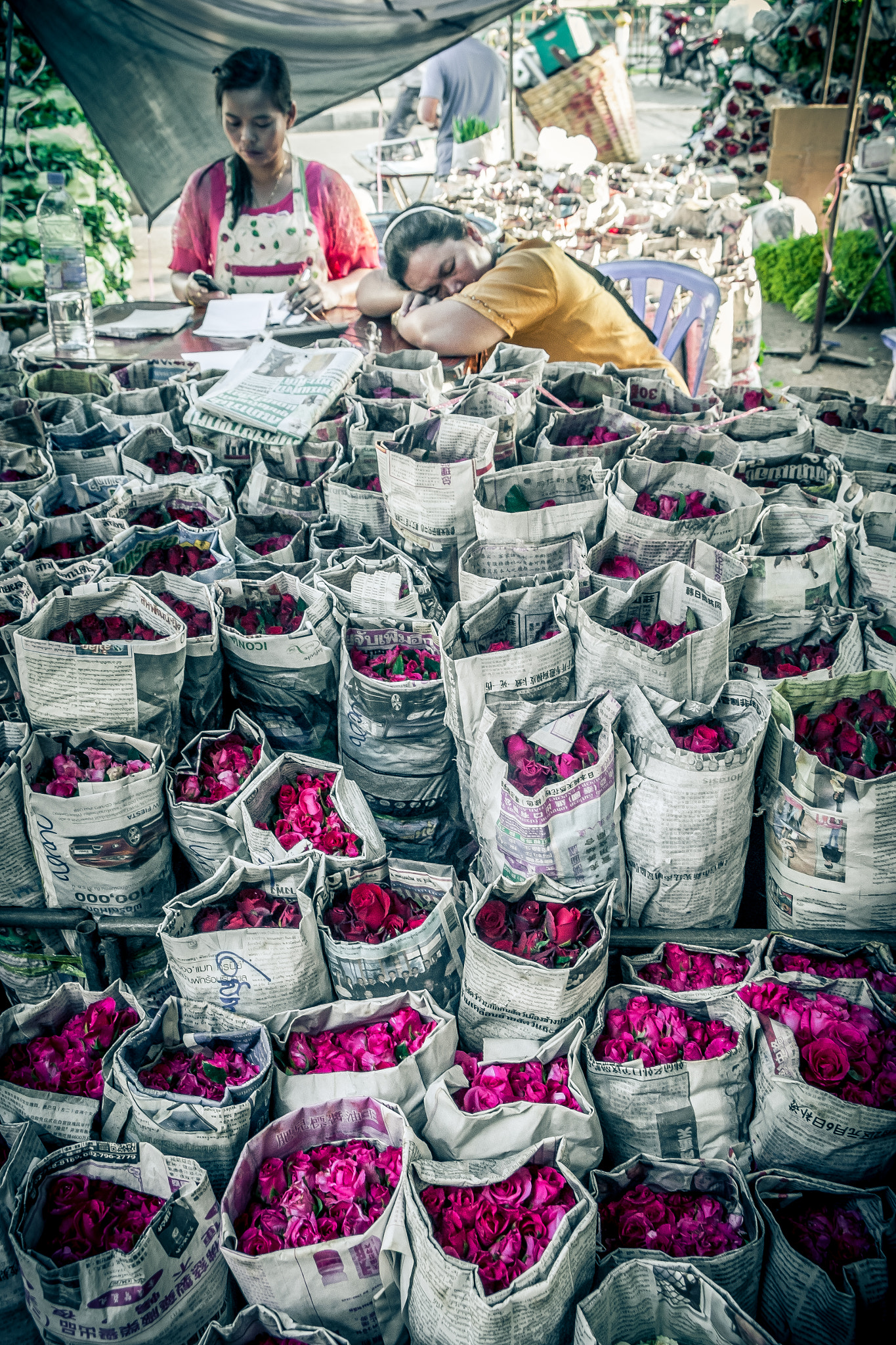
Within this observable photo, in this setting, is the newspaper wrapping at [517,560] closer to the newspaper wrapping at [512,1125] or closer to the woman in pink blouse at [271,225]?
the newspaper wrapping at [512,1125]

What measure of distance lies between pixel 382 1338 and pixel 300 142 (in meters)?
16.3

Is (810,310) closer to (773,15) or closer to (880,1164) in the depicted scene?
(773,15)

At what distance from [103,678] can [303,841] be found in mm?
519

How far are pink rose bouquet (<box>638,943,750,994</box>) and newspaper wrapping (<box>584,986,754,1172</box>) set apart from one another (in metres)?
0.09

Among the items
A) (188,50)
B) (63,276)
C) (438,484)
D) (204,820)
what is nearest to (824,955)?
(204,820)

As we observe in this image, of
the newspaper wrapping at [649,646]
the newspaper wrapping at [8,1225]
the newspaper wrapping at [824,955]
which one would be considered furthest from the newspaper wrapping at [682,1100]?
the newspaper wrapping at [8,1225]

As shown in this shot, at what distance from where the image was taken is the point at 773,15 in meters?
10.1

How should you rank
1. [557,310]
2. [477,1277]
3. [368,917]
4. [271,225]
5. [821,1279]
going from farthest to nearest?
[271,225] < [557,310] < [368,917] < [821,1279] < [477,1277]

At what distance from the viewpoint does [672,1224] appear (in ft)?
4.30

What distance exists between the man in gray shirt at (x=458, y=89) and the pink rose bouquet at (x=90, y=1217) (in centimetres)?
873

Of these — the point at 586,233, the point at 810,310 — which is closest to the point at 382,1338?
the point at 586,233

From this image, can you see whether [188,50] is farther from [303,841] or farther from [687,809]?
[687,809]

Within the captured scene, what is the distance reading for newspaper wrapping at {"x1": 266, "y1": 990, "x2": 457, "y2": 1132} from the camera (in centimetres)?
137

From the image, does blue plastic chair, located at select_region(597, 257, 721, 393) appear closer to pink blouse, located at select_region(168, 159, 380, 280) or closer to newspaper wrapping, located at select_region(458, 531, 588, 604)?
pink blouse, located at select_region(168, 159, 380, 280)
